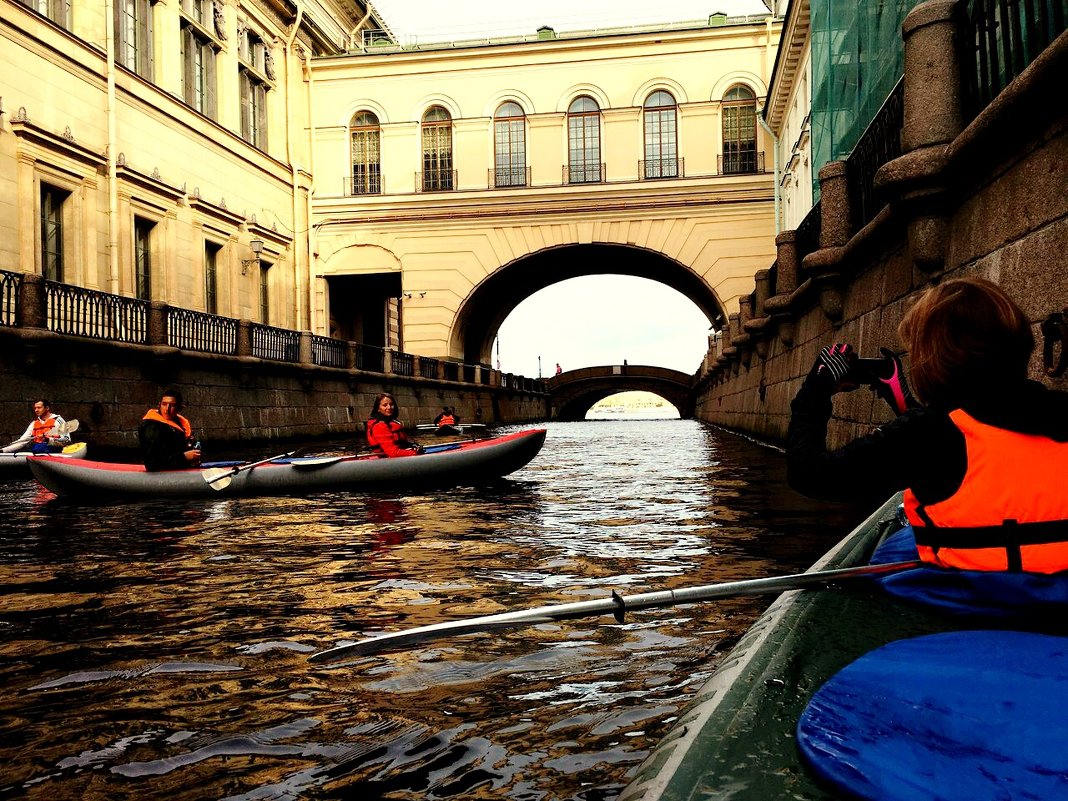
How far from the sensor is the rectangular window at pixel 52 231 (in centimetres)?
1898

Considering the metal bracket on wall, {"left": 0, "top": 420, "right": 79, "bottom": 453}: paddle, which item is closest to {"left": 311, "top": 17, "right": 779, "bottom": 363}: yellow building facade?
{"left": 0, "top": 420, "right": 79, "bottom": 453}: paddle

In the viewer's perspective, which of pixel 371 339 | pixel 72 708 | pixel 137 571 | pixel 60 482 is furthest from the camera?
pixel 371 339

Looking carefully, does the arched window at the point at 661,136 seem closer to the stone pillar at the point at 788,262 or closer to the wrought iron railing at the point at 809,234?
the stone pillar at the point at 788,262

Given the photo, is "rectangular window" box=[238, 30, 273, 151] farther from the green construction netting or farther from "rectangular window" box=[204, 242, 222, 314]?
the green construction netting

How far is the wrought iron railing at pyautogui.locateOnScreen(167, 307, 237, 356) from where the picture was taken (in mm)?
17625

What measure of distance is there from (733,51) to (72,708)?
3212 cm

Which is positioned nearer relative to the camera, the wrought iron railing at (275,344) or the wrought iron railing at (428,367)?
the wrought iron railing at (275,344)

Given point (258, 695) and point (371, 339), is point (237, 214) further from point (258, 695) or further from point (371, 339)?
point (258, 695)

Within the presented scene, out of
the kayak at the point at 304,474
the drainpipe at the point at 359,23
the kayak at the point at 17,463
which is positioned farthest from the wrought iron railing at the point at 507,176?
the kayak at the point at 304,474

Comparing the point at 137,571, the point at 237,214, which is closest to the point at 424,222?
the point at 237,214

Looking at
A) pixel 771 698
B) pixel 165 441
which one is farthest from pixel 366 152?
pixel 771 698

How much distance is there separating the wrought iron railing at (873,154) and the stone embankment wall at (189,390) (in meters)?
10.6

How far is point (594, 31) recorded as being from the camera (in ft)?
108

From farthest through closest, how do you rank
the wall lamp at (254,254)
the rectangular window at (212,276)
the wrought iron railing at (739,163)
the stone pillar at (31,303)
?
1. the wrought iron railing at (739,163)
2. the wall lamp at (254,254)
3. the rectangular window at (212,276)
4. the stone pillar at (31,303)
